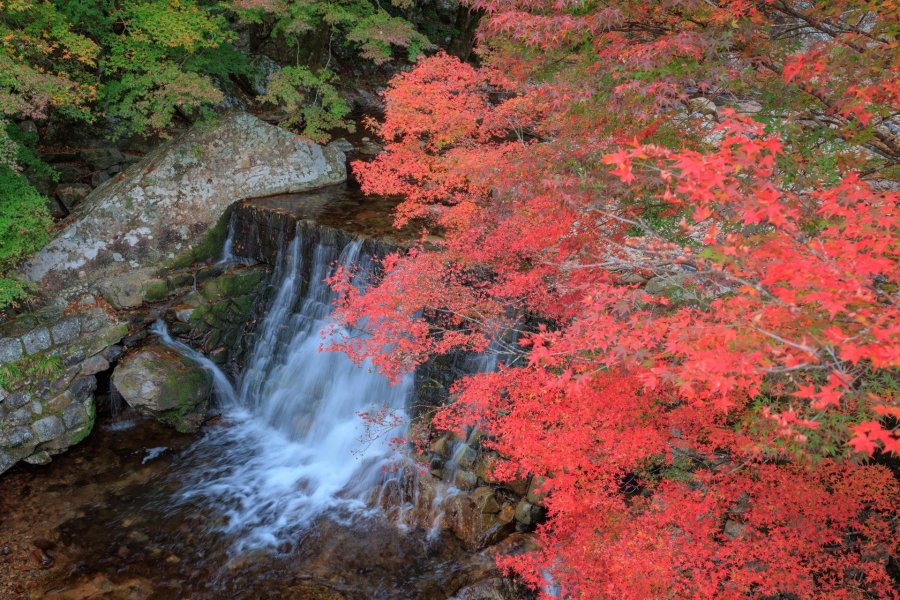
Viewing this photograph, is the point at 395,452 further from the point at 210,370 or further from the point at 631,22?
the point at 631,22

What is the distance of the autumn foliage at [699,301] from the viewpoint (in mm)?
3371

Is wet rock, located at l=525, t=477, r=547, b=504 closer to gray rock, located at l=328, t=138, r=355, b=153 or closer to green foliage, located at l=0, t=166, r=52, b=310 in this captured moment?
green foliage, located at l=0, t=166, r=52, b=310

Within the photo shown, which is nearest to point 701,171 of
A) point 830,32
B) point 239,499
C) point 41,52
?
point 830,32

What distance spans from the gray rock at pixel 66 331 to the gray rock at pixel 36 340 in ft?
0.35

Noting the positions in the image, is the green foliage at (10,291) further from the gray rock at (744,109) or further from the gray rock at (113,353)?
the gray rock at (744,109)

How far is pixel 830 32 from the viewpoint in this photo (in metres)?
4.69

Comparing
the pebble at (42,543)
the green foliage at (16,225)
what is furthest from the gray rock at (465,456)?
the green foliage at (16,225)

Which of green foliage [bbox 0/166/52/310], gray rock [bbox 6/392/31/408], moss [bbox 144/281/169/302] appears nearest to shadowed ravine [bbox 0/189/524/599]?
moss [bbox 144/281/169/302]

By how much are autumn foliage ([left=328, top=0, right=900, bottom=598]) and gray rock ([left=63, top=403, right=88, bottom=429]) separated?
5299mm

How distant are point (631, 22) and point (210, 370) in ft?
32.6

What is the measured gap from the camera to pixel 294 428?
10.2 meters

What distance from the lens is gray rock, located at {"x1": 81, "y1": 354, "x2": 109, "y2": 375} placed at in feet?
32.2

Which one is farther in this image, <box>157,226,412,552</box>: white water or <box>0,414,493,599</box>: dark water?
<box>157,226,412,552</box>: white water

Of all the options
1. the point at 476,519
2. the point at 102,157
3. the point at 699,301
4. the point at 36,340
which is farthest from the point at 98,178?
the point at 699,301
